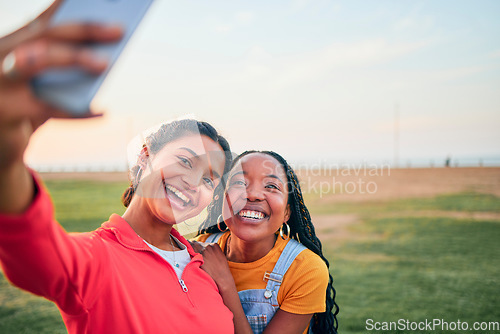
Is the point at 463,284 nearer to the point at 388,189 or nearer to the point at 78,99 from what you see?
the point at 78,99

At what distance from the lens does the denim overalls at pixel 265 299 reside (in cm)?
229

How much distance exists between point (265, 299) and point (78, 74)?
1996mm

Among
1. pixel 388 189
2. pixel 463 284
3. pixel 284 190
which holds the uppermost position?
pixel 284 190

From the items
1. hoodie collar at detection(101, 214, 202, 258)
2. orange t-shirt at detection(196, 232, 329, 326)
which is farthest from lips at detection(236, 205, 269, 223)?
hoodie collar at detection(101, 214, 202, 258)

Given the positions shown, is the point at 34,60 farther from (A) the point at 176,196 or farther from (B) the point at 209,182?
(B) the point at 209,182

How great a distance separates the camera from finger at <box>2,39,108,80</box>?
0.58 metres

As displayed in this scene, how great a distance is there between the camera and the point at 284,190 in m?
2.59

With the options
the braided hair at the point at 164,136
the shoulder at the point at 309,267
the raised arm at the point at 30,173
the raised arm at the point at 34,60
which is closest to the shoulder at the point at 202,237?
the shoulder at the point at 309,267

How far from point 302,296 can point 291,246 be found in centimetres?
37

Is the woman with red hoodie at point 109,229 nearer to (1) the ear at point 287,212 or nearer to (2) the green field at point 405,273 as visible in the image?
(1) the ear at point 287,212

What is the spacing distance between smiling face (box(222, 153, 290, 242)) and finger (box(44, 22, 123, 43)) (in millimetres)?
1839

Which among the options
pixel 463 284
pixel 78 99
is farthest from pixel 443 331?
pixel 78 99

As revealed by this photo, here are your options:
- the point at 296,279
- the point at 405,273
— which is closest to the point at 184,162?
the point at 296,279

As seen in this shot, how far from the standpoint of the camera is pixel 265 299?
7.59ft
